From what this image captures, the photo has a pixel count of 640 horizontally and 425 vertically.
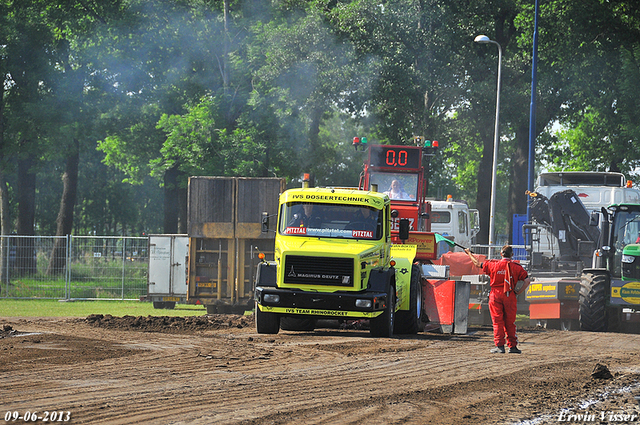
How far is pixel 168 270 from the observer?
25.2 m

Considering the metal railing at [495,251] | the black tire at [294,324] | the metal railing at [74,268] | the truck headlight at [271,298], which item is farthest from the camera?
the metal railing at [495,251]

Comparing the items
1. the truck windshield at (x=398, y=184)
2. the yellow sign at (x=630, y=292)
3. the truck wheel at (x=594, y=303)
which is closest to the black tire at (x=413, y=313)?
the truck wheel at (x=594, y=303)

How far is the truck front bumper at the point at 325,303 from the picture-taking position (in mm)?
14938

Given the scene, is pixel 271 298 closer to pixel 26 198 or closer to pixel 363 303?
pixel 363 303

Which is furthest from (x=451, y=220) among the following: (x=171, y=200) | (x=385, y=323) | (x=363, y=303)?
(x=171, y=200)

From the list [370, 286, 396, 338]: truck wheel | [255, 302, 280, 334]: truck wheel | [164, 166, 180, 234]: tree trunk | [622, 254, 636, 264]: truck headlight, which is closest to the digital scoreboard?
[622, 254, 636, 264]: truck headlight

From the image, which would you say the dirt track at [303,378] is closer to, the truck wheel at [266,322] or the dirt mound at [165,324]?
the truck wheel at [266,322]

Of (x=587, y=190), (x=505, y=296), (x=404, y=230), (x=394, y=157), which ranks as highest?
(x=394, y=157)

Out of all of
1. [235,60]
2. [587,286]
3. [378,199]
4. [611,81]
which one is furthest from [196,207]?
[611,81]

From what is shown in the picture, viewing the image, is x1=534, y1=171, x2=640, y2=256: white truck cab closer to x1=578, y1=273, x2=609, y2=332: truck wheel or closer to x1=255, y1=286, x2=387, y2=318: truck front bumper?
x1=578, y1=273, x2=609, y2=332: truck wheel

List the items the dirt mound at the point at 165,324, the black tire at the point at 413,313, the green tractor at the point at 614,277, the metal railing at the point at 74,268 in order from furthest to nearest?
1. the metal railing at the point at 74,268
2. the green tractor at the point at 614,277
3. the dirt mound at the point at 165,324
4. the black tire at the point at 413,313

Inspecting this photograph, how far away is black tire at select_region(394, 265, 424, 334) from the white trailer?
9662 millimetres

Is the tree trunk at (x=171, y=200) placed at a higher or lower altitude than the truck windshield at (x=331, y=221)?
higher

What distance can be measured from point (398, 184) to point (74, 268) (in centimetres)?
1160
